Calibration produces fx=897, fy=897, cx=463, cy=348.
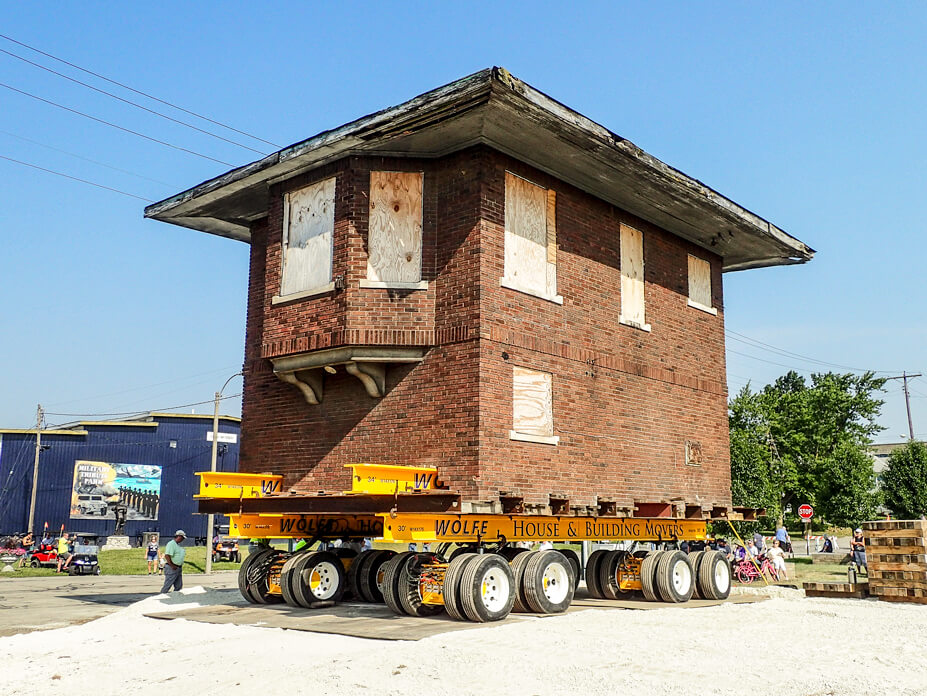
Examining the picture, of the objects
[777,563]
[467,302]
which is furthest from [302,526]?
[777,563]

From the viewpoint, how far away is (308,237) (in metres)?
16.6

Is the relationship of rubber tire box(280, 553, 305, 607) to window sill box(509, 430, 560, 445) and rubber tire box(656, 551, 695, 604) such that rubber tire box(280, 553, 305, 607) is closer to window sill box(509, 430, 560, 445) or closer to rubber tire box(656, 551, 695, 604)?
window sill box(509, 430, 560, 445)

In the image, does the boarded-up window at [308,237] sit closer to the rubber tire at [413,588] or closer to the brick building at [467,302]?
the brick building at [467,302]

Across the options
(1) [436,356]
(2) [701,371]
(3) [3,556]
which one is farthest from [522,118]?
(3) [3,556]

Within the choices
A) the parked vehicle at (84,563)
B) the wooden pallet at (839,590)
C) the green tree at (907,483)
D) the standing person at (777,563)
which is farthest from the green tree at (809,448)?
the parked vehicle at (84,563)

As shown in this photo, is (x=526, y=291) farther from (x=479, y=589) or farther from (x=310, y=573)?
(x=310, y=573)

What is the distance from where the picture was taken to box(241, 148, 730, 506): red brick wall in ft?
49.0

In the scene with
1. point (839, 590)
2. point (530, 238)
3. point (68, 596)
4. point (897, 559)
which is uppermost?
point (530, 238)

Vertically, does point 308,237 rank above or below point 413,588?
above

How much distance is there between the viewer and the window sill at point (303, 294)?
1574 cm

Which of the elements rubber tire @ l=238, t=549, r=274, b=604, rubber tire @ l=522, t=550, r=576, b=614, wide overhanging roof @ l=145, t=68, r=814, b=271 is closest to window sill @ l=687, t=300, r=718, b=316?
wide overhanging roof @ l=145, t=68, r=814, b=271

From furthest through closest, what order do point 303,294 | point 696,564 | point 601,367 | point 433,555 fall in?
point 696,564 < point 601,367 < point 303,294 < point 433,555

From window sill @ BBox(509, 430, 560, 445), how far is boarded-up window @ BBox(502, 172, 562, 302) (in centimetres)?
Answer: 253

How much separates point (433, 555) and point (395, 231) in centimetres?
567
